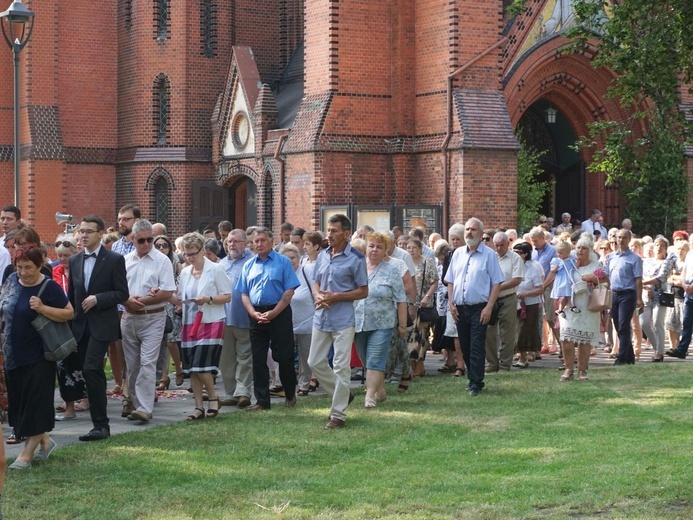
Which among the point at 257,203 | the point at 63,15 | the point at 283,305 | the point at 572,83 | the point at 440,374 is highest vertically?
the point at 63,15

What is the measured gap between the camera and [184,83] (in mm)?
32188

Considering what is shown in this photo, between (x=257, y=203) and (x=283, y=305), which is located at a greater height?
(x=257, y=203)

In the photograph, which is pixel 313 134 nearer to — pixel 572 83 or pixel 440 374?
pixel 572 83

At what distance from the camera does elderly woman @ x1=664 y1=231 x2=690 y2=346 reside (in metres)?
17.3

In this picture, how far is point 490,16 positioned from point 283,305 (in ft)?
47.6

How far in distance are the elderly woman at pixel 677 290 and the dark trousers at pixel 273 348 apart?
707cm

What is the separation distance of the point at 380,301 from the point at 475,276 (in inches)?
53.2

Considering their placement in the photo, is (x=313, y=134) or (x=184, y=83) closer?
(x=313, y=134)

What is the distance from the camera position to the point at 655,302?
17266mm

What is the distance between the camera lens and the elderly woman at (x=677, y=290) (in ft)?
56.9

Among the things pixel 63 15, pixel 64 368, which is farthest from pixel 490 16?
pixel 64 368

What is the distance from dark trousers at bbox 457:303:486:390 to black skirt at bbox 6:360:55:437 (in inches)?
196

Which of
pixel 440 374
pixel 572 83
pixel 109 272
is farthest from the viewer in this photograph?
pixel 572 83

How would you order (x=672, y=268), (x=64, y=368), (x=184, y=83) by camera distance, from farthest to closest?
(x=184, y=83)
(x=672, y=268)
(x=64, y=368)
